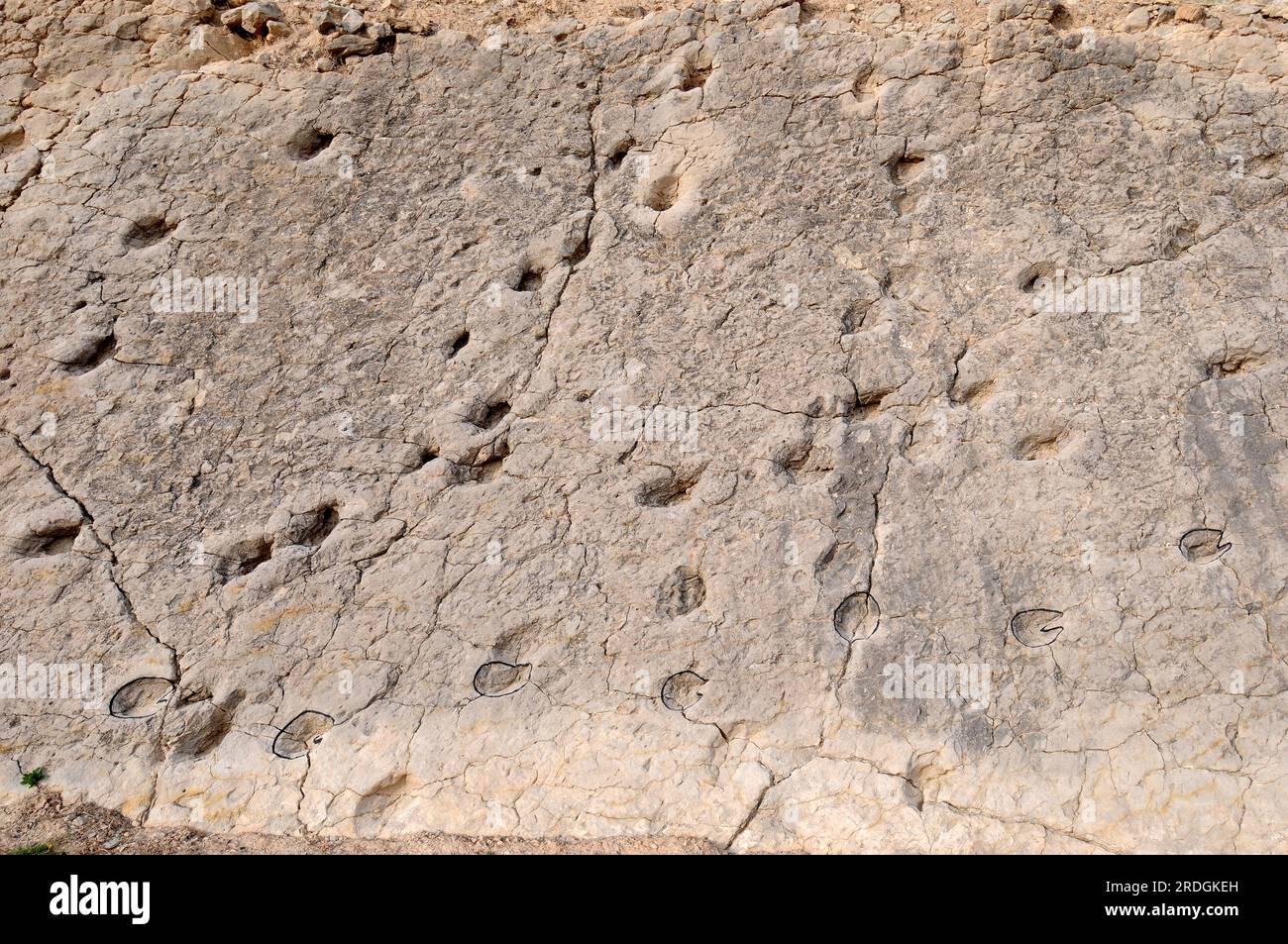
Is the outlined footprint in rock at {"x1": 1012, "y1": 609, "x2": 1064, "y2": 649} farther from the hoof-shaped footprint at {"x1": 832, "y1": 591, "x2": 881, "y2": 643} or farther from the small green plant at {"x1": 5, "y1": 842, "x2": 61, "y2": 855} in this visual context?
the small green plant at {"x1": 5, "y1": 842, "x2": 61, "y2": 855}

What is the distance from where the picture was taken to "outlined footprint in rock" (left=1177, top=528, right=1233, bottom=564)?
2.99 metres

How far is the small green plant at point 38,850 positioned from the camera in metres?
2.79

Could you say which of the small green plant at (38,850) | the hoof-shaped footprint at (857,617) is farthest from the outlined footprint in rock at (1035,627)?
the small green plant at (38,850)

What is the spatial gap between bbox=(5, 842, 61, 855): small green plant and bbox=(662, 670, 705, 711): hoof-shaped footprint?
6.10 ft

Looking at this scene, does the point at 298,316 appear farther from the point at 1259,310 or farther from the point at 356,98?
the point at 1259,310

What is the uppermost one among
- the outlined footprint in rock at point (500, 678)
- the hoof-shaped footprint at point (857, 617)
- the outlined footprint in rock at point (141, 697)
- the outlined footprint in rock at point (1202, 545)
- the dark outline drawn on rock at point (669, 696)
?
the outlined footprint in rock at point (1202, 545)

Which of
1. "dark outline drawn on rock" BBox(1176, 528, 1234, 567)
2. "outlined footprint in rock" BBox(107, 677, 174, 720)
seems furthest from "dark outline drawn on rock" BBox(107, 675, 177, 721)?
"dark outline drawn on rock" BBox(1176, 528, 1234, 567)

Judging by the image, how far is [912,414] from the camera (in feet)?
10.6

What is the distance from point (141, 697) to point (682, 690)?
1766 millimetres

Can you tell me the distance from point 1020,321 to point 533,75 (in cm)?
212

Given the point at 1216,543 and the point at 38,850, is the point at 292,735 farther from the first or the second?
the point at 1216,543

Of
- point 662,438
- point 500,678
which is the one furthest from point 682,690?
point 662,438

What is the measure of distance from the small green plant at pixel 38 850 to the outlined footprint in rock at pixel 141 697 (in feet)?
1.36

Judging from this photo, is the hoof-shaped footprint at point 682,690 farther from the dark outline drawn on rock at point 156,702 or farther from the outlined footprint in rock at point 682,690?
the dark outline drawn on rock at point 156,702
